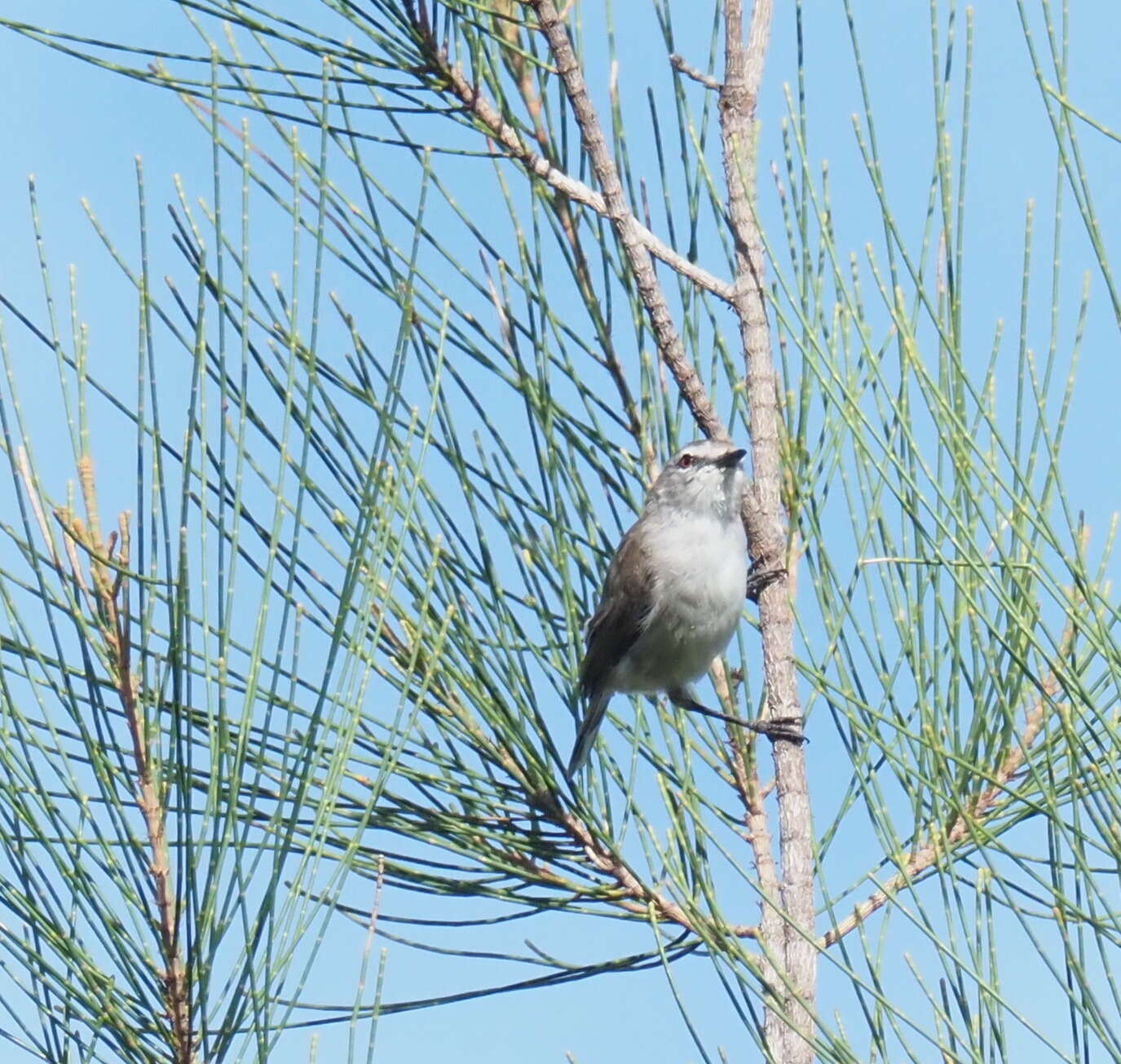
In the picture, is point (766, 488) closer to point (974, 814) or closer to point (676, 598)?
point (974, 814)

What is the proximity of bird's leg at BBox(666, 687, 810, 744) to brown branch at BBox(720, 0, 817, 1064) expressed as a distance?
13mm

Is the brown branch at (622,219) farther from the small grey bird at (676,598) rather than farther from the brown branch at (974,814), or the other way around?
the small grey bird at (676,598)

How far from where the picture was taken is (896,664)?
281cm

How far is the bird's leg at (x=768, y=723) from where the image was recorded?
271 cm

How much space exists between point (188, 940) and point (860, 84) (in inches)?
59.4

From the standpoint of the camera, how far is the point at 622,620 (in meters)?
4.88

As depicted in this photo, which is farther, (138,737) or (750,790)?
(750,790)

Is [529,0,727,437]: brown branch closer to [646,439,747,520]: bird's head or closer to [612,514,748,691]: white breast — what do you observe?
[646,439,747,520]: bird's head

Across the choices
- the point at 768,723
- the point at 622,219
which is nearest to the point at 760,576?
the point at 768,723

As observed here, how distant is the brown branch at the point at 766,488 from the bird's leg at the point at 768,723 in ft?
0.04

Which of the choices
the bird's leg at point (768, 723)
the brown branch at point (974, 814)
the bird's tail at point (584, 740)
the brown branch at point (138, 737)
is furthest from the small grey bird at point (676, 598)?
the brown branch at point (138, 737)

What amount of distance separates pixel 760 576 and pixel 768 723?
0.27 metres

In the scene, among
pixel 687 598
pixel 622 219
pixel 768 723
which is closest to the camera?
pixel 768 723

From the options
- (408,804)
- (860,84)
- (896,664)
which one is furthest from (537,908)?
(860,84)
